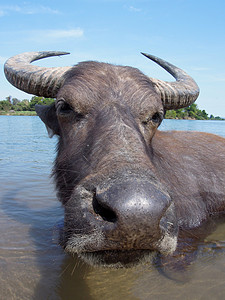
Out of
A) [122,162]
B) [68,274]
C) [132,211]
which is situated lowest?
[68,274]

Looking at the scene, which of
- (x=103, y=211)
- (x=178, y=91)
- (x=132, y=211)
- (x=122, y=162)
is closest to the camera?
(x=132, y=211)

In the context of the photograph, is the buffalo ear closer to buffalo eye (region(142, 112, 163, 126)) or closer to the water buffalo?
the water buffalo

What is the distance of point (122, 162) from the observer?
237 centimetres

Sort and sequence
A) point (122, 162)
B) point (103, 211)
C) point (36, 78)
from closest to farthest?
point (103, 211)
point (122, 162)
point (36, 78)

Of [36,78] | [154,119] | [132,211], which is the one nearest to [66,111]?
[36,78]

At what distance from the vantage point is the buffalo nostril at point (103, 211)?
2.04 meters

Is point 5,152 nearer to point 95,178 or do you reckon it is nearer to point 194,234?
point 194,234

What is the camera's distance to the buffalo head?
2029 mm

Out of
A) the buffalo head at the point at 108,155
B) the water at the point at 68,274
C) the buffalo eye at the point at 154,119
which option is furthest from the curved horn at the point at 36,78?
the water at the point at 68,274

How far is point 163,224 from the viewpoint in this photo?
219 centimetres

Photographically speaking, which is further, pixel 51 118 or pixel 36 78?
pixel 51 118

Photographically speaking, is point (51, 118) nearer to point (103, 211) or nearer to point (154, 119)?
point (154, 119)

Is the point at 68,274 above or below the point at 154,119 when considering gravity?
below

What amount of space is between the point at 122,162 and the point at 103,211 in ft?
1.53
